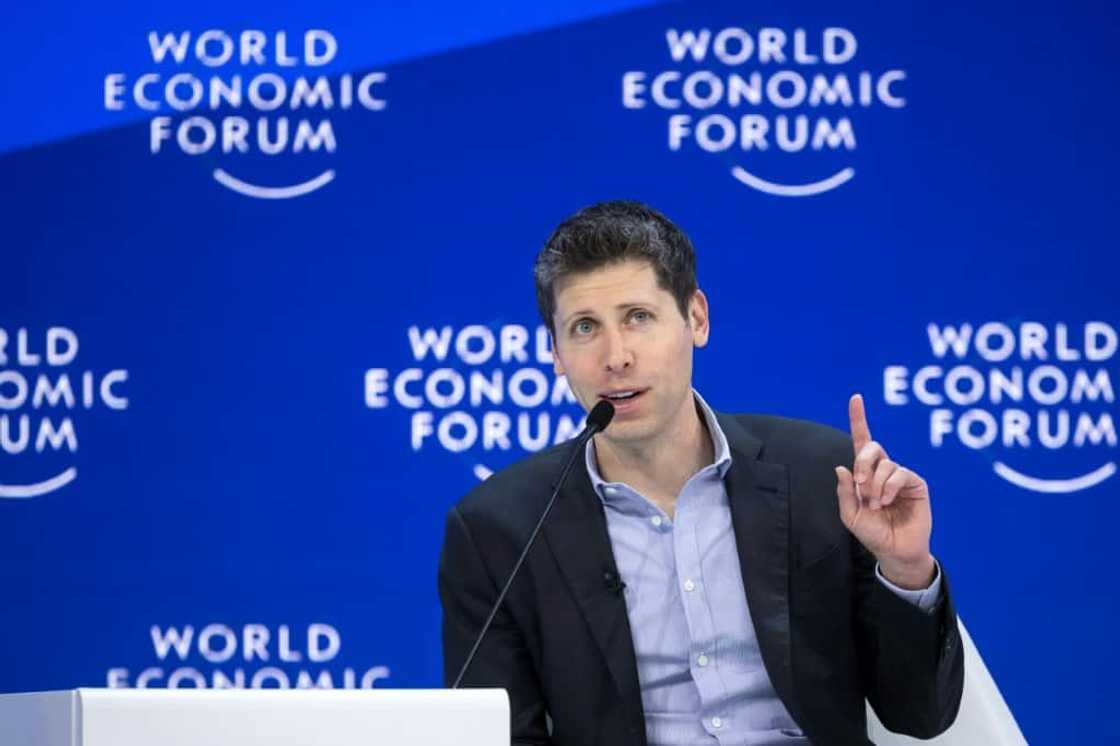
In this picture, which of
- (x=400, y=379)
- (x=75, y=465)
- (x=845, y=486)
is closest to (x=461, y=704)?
(x=845, y=486)

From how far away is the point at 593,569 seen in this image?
2230mm

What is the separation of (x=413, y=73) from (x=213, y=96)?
449mm

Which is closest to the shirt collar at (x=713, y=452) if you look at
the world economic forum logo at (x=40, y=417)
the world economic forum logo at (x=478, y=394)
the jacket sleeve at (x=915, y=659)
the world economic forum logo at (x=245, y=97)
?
the jacket sleeve at (x=915, y=659)

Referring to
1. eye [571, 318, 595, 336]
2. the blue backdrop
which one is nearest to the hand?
eye [571, 318, 595, 336]

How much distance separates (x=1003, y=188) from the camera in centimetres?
333

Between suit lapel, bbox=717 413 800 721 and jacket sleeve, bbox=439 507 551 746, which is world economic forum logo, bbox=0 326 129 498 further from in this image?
suit lapel, bbox=717 413 800 721

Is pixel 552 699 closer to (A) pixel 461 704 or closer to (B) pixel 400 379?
(A) pixel 461 704

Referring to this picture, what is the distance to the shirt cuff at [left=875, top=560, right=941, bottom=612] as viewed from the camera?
6.66 feet

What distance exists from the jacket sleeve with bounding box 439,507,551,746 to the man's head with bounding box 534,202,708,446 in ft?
0.92

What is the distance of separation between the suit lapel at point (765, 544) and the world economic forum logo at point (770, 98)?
1.15 meters

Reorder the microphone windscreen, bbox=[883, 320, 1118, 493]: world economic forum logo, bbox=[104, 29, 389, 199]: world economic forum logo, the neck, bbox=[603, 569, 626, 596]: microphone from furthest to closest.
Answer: bbox=[104, 29, 389, 199]: world economic forum logo, bbox=[883, 320, 1118, 493]: world economic forum logo, the neck, bbox=[603, 569, 626, 596]: microphone, the microphone windscreen

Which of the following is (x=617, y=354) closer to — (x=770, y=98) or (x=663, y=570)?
(x=663, y=570)

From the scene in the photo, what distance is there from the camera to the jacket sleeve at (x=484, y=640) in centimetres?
223

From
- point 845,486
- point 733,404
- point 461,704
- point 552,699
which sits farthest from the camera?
point 733,404
